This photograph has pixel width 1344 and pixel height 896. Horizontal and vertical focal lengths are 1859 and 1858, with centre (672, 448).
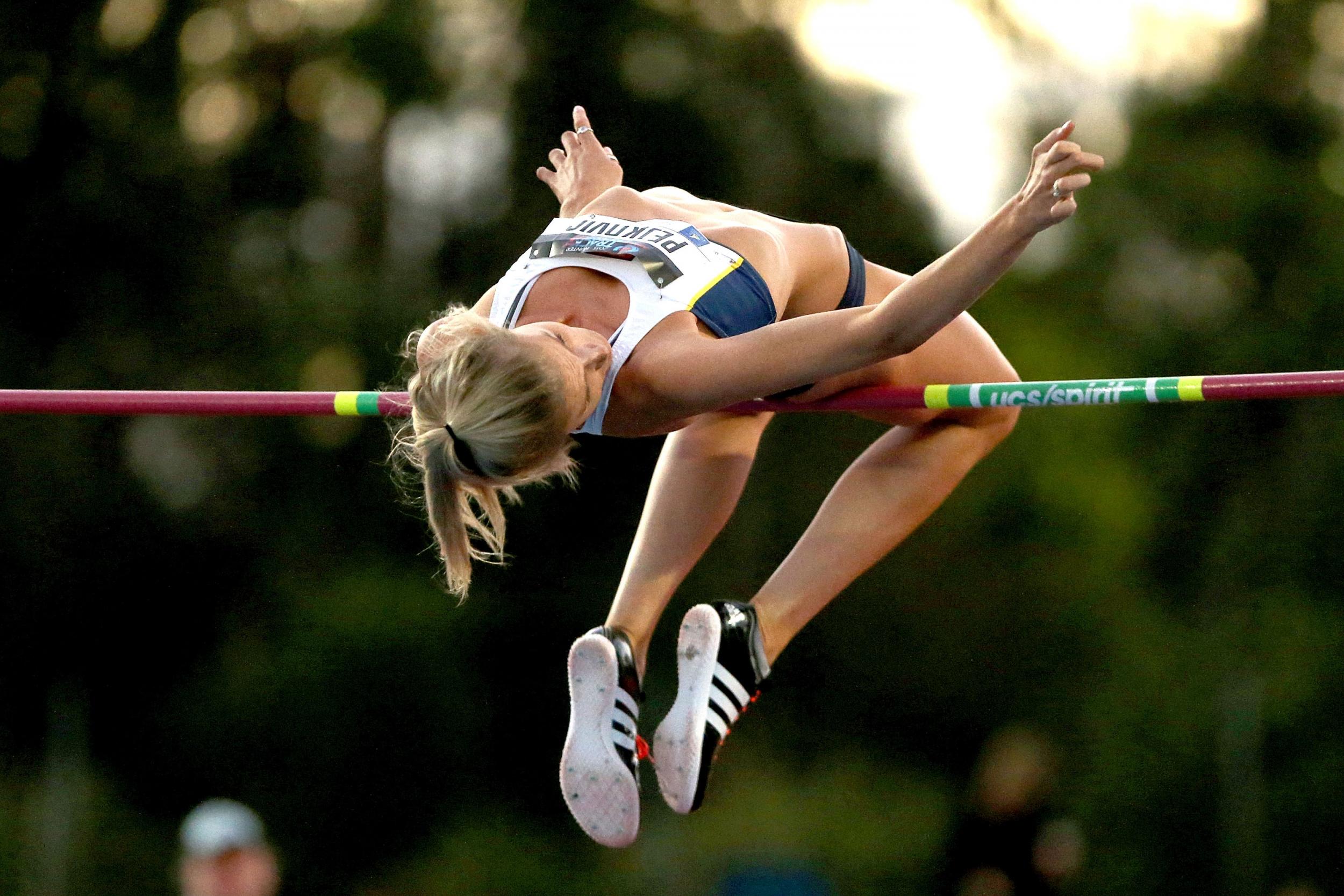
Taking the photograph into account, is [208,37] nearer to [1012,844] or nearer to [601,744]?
[1012,844]

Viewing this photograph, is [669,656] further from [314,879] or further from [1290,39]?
[1290,39]

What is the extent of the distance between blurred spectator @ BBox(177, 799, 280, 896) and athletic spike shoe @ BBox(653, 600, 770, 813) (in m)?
1.77

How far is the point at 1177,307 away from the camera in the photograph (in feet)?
33.5

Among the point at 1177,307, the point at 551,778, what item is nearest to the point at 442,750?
the point at 551,778

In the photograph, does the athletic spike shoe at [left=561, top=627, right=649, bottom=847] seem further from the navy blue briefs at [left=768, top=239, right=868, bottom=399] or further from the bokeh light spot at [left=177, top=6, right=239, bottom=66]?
the bokeh light spot at [left=177, top=6, right=239, bottom=66]

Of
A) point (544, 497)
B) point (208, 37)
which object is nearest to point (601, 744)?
point (544, 497)

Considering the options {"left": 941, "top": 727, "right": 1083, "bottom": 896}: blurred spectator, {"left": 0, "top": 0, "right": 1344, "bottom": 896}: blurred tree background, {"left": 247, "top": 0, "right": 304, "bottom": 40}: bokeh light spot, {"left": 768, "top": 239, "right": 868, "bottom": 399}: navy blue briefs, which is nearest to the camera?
{"left": 768, "top": 239, "right": 868, "bottom": 399}: navy blue briefs

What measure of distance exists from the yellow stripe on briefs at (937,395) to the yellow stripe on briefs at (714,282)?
0.45 metres

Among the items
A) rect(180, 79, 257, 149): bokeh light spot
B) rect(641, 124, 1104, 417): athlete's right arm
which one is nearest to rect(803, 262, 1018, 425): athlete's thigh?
rect(641, 124, 1104, 417): athlete's right arm

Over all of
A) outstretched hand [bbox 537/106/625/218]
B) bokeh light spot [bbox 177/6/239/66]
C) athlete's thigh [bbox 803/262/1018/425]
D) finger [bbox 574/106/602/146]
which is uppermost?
finger [bbox 574/106/602/146]

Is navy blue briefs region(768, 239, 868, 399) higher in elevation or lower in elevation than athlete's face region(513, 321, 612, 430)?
lower

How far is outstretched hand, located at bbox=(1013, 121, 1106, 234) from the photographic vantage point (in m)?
2.80

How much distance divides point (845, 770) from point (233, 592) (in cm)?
316

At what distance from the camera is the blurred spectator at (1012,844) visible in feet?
17.6
